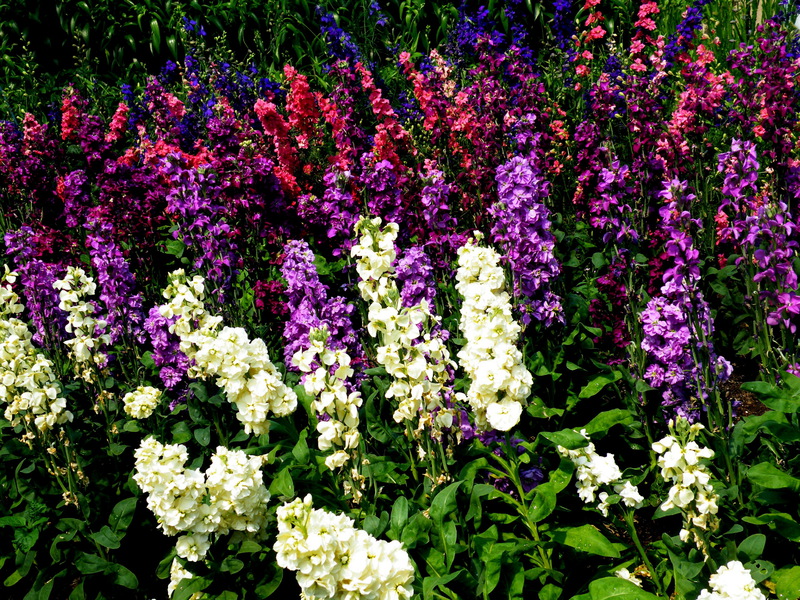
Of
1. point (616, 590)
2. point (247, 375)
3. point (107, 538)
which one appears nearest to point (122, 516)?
point (107, 538)

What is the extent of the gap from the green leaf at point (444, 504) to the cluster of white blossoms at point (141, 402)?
4.34 ft

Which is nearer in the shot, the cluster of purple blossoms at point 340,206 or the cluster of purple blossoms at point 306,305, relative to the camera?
the cluster of purple blossoms at point 306,305

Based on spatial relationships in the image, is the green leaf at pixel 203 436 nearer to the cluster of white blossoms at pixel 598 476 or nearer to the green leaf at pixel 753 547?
the cluster of white blossoms at pixel 598 476

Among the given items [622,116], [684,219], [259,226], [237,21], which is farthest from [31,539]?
[237,21]

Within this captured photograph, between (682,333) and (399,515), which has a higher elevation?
(682,333)

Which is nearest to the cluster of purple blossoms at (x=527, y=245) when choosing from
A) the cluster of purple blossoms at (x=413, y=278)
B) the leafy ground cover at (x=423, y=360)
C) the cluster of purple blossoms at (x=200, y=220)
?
the leafy ground cover at (x=423, y=360)

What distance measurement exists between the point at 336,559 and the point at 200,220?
278cm

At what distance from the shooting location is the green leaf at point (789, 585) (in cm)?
246

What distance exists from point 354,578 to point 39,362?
71.2 inches

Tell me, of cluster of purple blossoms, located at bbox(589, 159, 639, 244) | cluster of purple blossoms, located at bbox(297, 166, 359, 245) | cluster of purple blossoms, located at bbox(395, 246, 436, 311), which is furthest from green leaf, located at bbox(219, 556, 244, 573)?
Answer: cluster of purple blossoms, located at bbox(589, 159, 639, 244)

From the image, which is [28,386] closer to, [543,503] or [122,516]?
[122,516]

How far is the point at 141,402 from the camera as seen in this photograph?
3.25 m

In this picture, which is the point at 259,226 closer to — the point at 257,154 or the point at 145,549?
the point at 257,154

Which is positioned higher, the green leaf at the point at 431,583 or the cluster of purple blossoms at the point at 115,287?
the cluster of purple blossoms at the point at 115,287
